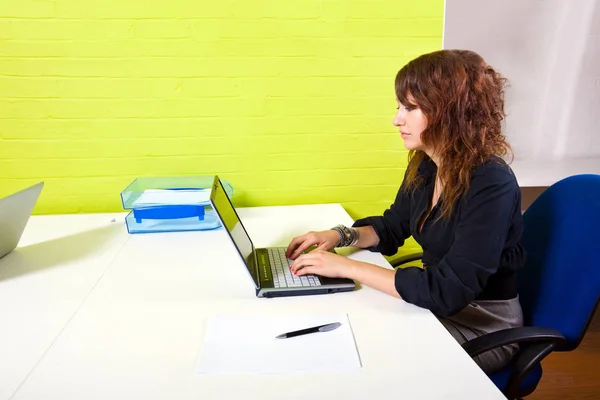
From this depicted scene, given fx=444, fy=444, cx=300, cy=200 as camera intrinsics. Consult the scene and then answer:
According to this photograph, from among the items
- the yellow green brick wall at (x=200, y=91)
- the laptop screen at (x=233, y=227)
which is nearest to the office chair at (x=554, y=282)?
the laptop screen at (x=233, y=227)

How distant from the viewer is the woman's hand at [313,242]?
1.32m

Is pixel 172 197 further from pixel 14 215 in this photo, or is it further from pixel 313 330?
pixel 313 330

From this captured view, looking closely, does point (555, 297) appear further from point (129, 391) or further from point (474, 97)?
point (129, 391)

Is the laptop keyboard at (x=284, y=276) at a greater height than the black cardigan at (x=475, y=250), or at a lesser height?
lesser

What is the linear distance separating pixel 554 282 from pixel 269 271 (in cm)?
77

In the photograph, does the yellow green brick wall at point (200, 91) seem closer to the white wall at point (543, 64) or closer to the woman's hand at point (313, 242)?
the white wall at point (543, 64)

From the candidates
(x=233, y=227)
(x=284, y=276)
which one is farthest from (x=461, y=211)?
(x=233, y=227)

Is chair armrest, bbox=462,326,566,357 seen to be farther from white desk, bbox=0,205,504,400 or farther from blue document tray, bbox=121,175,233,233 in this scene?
blue document tray, bbox=121,175,233,233

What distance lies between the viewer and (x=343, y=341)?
2.92 ft

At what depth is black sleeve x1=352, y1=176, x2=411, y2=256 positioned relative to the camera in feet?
4.70

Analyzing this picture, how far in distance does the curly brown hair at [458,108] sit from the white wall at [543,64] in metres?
0.75

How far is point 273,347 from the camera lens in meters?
0.88

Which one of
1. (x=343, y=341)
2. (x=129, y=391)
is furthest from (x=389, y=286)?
(x=129, y=391)

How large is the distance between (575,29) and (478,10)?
1.42 ft
